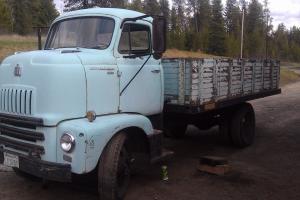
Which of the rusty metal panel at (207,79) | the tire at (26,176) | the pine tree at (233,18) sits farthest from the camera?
the pine tree at (233,18)

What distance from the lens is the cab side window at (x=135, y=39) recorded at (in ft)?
21.9

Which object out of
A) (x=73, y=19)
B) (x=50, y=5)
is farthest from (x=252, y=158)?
(x=50, y=5)

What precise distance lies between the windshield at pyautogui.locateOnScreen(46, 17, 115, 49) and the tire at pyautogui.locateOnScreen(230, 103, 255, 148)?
4076 millimetres

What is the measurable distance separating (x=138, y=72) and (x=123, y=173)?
1.44m

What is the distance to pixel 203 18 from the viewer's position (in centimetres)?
9569

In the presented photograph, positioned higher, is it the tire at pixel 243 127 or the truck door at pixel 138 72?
the truck door at pixel 138 72

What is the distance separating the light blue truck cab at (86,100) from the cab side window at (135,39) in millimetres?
14

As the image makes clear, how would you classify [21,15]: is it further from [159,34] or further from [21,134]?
[21,134]

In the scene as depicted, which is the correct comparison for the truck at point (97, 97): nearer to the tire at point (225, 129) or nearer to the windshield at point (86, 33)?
the windshield at point (86, 33)

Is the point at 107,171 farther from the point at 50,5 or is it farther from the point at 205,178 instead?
the point at 50,5

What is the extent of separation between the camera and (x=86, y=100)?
594 cm

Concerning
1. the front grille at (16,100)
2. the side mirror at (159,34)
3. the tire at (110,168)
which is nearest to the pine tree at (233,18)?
the side mirror at (159,34)

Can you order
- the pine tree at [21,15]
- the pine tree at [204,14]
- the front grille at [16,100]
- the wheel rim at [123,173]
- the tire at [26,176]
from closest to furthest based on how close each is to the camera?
the front grille at [16,100], the wheel rim at [123,173], the tire at [26,176], the pine tree at [21,15], the pine tree at [204,14]

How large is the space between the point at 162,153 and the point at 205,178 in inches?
34.1
